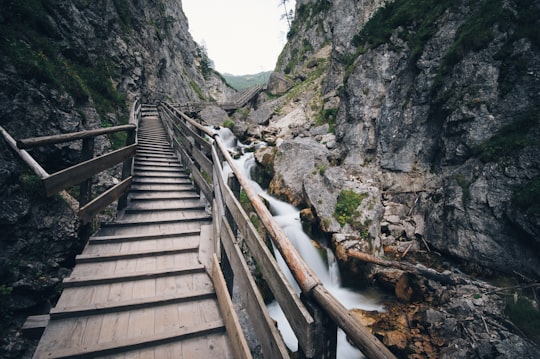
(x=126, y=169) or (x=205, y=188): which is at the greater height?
(x=126, y=169)

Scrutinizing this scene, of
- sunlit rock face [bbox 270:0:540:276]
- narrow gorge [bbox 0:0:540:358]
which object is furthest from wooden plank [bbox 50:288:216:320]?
sunlit rock face [bbox 270:0:540:276]

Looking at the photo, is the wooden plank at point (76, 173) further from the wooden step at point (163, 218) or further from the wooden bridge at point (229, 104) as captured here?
the wooden bridge at point (229, 104)

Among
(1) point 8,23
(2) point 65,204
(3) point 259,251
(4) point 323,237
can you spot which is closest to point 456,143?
(4) point 323,237

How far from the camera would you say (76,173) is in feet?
10.9

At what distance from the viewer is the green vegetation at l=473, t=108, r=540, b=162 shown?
7.18 meters

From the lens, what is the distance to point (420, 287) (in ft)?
22.7

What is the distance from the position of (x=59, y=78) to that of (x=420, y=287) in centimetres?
1245

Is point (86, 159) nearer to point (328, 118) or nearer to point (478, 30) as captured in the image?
point (478, 30)

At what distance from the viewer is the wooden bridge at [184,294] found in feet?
4.48

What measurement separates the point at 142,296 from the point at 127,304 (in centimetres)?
22

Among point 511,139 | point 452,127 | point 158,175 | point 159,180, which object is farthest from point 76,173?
point 452,127

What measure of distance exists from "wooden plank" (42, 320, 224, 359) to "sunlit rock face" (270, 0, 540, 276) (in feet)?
27.2

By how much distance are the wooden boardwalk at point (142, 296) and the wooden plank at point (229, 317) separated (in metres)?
0.13

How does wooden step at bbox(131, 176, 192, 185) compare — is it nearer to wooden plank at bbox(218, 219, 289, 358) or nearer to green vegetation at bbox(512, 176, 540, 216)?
wooden plank at bbox(218, 219, 289, 358)
